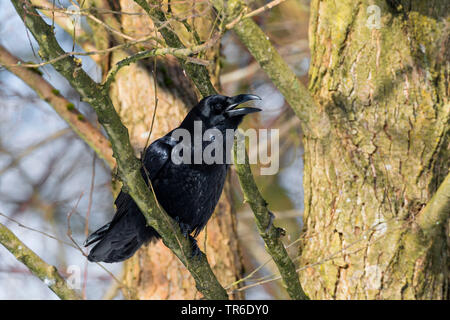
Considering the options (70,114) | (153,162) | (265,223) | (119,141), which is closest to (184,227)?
(153,162)

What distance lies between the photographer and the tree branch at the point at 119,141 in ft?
8.11

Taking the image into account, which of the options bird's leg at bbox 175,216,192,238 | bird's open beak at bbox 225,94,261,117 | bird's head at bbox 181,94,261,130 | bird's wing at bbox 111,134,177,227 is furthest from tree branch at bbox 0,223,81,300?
bird's open beak at bbox 225,94,261,117

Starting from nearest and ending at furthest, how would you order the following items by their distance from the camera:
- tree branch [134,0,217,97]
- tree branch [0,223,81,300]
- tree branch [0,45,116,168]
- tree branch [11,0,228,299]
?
tree branch [11,0,228,299]
tree branch [134,0,217,97]
tree branch [0,223,81,300]
tree branch [0,45,116,168]

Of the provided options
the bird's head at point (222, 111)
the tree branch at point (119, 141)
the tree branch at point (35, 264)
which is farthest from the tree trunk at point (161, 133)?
the tree branch at point (119, 141)

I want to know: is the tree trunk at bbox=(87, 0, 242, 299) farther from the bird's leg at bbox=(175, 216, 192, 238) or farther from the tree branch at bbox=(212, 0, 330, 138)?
the tree branch at bbox=(212, 0, 330, 138)

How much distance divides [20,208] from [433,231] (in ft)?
18.7

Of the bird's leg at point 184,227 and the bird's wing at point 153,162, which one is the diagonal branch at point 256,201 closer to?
the bird's wing at point 153,162

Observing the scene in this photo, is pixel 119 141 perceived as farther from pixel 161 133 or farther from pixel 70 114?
pixel 70 114

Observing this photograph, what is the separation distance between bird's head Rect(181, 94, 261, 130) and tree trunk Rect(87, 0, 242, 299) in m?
1.56

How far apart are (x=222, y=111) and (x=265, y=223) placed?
95 centimetres

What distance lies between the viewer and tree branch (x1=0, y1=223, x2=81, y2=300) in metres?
3.33

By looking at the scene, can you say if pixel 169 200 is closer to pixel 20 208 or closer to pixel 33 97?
pixel 33 97

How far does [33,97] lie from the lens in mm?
6934

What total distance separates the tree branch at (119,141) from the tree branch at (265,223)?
Answer: 1.37ft
